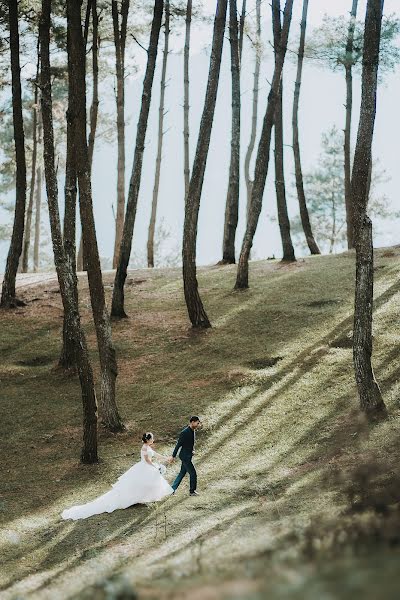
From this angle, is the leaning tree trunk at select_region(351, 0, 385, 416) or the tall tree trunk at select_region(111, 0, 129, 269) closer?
the leaning tree trunk at select_region(351, 0, 385, 416)

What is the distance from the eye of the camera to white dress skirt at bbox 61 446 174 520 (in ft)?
37.9

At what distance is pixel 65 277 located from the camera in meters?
15.5

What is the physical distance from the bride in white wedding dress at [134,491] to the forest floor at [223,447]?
0.21 meters

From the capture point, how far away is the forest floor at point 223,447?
14.2ft

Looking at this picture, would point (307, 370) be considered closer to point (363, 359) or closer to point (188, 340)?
point (363, 359)

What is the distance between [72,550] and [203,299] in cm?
1377

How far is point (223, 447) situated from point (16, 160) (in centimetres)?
1418

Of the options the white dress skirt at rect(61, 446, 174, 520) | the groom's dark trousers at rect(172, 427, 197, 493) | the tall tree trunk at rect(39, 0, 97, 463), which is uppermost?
Answer: the tall tree trunk at rect(39, 0, 97, 463)

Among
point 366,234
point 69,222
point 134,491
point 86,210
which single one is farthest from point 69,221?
point 134,491

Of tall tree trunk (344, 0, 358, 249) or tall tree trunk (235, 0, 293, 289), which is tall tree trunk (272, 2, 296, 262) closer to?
tall tree trunk (235, 0, 293, 289)

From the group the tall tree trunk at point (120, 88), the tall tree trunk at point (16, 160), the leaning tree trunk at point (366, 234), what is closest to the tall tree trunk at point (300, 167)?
the tall tree trunk at point (120, 88)

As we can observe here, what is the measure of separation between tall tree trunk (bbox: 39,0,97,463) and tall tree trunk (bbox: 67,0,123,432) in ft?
2.43

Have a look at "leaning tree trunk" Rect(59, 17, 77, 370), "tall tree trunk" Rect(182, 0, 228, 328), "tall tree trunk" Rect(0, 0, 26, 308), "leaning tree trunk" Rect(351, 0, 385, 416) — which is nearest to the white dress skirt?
"leaning tree trunk" Rect(351, 0, 385, 416)

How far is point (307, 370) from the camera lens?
16781 millimetres
